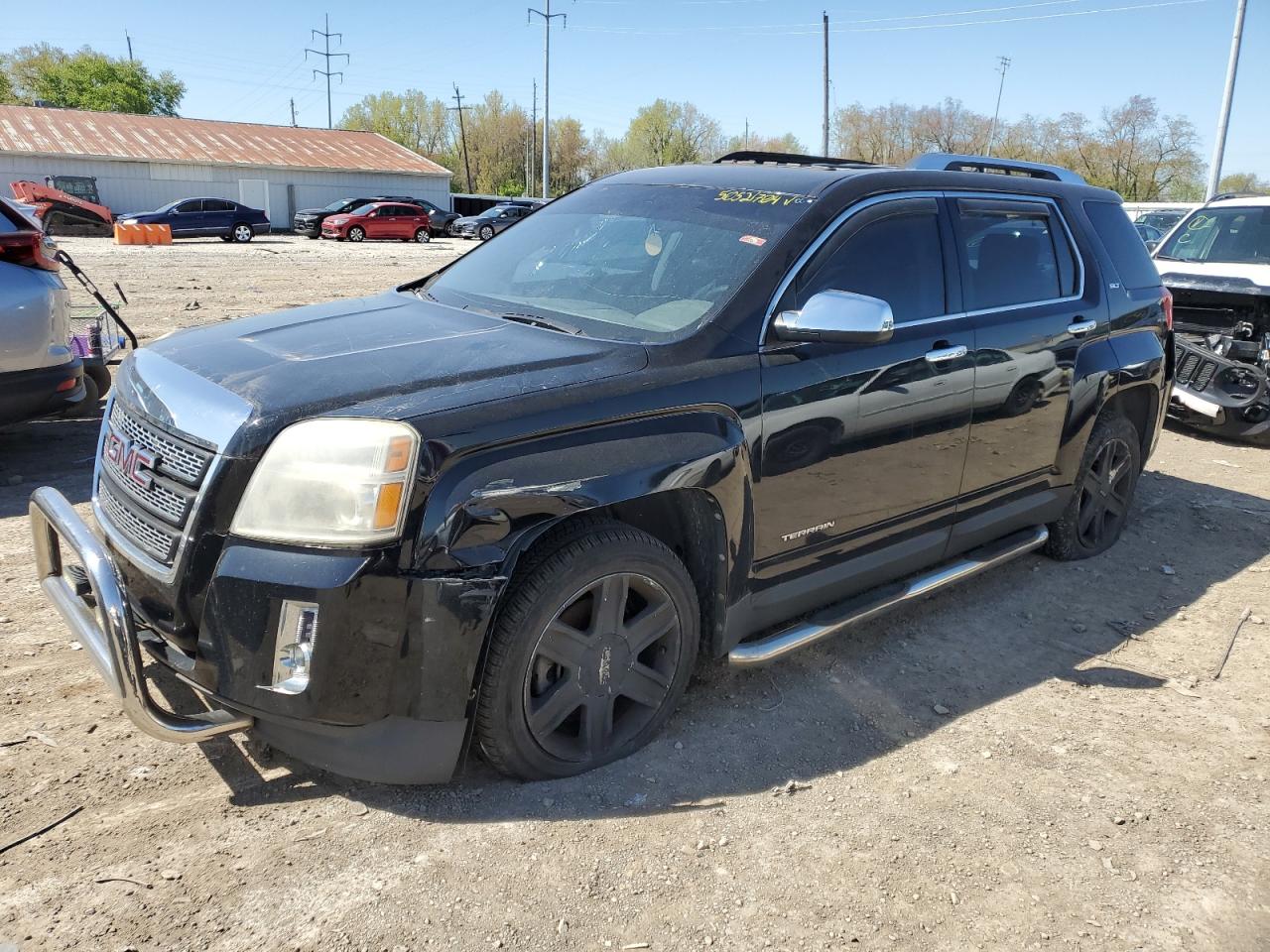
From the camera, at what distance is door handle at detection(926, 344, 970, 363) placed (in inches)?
150

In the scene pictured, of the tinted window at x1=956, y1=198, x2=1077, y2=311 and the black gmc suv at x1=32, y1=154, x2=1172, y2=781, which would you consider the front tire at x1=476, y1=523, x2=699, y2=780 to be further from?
the tinted window at x1=956, y1=198, x2=1077, y2=311

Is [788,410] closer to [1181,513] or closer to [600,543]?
[600,543]

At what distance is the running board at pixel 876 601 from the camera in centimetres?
339

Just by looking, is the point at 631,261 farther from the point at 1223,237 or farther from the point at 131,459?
the point at 1223,237

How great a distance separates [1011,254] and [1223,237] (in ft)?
21.8

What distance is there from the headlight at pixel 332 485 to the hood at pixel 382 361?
2.7 inches

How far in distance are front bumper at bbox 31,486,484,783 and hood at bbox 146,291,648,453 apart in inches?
18.4

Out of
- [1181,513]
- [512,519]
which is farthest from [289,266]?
[512,519]

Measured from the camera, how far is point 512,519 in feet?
8.67

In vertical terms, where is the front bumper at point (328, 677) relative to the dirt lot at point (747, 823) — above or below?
above

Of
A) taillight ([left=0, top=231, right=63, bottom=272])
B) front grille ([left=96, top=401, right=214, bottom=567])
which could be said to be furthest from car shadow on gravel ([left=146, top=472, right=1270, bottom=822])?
taillight ([left=0, top=231, right=63, bottom=272])

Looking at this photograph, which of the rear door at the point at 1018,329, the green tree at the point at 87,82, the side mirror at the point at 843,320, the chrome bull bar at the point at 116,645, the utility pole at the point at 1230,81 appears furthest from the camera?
the green tree at the point at 87,82

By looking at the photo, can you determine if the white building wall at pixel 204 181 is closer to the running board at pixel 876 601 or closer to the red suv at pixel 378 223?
the red suv at pixel 378 223

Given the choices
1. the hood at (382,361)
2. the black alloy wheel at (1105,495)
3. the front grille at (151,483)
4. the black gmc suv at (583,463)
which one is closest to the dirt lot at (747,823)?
the black gmc suv at (583,463)
